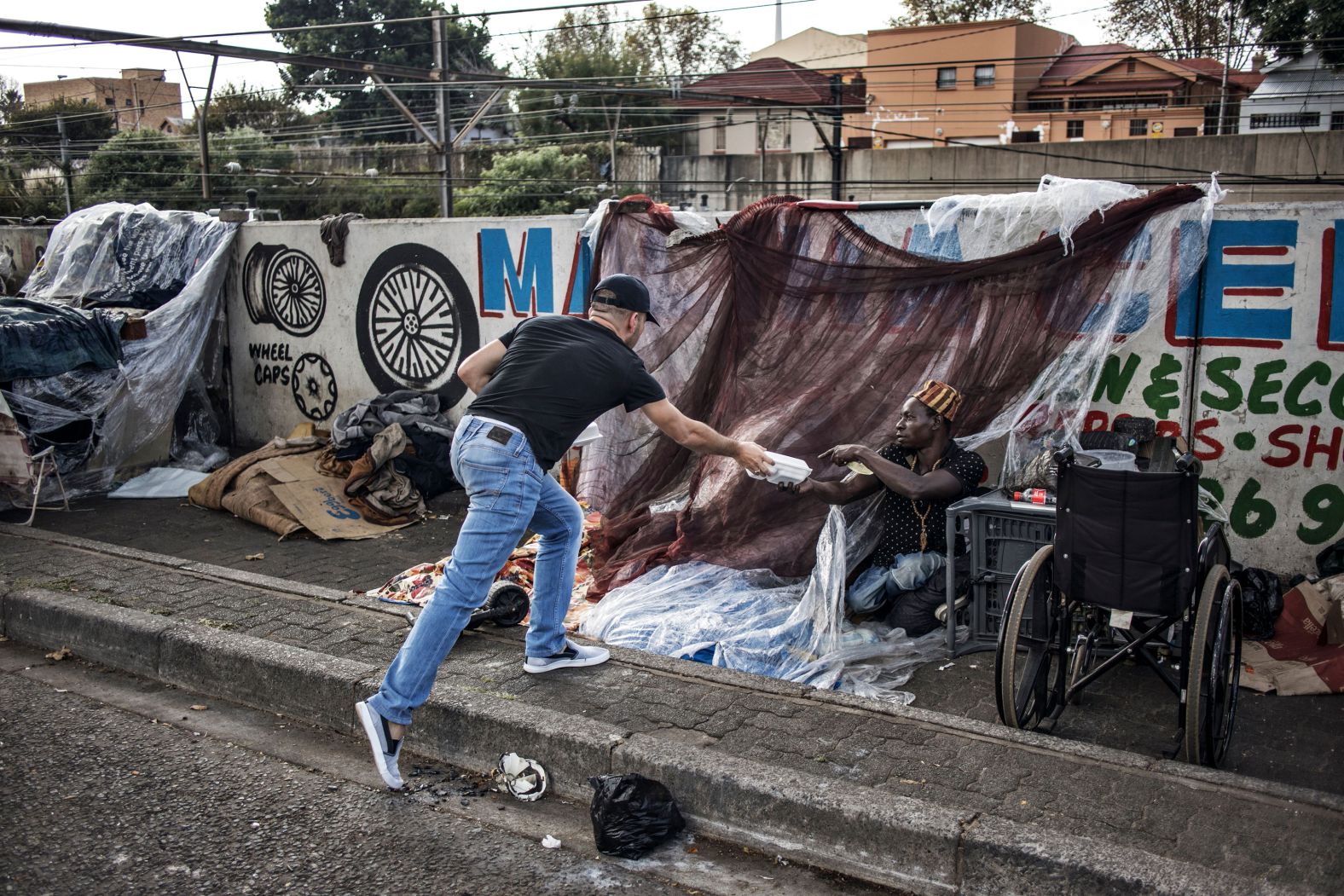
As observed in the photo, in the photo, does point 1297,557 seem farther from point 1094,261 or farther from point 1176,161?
point 1176,161

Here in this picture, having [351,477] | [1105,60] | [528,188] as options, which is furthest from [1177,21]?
[351,477]

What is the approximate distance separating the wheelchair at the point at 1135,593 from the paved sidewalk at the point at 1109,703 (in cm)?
21

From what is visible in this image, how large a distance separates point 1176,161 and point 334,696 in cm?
2604

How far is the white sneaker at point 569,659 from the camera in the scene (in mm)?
4559

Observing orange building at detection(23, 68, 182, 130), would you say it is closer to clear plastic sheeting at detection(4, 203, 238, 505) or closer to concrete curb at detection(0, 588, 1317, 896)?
clear plastic sheeting at detection(4, 203, 238, 505)

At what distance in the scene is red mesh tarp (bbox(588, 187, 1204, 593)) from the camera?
17.9 ft

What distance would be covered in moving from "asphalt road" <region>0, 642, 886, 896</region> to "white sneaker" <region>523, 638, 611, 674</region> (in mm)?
631

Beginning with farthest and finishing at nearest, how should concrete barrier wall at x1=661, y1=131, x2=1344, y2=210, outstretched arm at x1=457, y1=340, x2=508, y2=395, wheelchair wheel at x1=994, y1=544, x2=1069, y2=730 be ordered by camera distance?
1. concrete barrier wall at x1=661, y1=131, x2=1344, y2=210
2. outstretched arm at x1=457, y1=340, x2=508, y2=395
3. wheelchair wheel at x1=994, y1=544, x2=1069, y2=730

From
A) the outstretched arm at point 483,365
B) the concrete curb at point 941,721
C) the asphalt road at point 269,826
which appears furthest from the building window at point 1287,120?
the asphalt road at point 269,826

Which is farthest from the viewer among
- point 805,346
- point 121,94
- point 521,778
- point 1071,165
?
point 121,94

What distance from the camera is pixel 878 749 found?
3.81 metres

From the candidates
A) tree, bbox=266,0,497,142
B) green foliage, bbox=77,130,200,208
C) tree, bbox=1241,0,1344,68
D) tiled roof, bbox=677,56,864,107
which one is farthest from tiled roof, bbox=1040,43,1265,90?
green foliage, bbox=77,130,200,208

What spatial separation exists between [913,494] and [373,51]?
49.2 metres

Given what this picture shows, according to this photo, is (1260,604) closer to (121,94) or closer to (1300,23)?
(1300,23)
